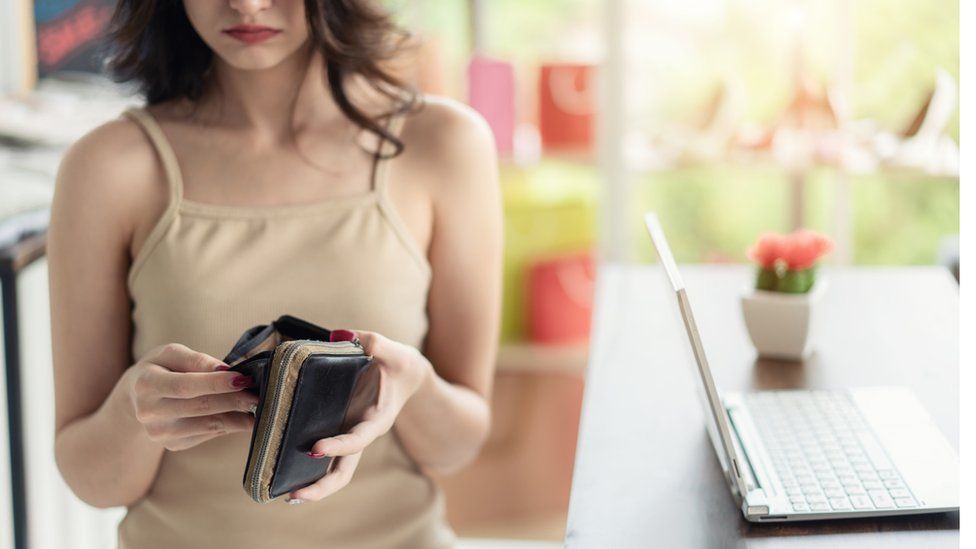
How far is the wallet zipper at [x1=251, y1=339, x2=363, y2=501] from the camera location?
0.86 m

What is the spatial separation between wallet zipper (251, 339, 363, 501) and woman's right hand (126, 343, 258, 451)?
48 millimetres

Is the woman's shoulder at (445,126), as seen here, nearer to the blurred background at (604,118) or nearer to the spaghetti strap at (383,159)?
the spaghetti strap at (383,159)

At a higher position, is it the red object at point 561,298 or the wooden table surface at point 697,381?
the wooden table surface at point 697,381

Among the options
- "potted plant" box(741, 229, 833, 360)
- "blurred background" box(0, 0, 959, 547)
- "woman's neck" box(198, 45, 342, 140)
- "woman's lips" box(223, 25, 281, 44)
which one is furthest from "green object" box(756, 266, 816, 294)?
"blurred background" box(0, 0, 959, 547)

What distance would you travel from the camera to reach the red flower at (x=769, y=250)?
4.44 ft

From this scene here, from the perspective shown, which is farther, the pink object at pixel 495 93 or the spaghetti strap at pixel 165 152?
the pink object at pixel 495 93

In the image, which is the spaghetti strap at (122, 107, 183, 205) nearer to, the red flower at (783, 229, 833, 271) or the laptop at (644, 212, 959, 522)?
the laptop at (644, 212, 959, 522)

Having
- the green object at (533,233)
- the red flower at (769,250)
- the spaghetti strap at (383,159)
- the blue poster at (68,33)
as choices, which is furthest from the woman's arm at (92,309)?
the green object at (533,233)

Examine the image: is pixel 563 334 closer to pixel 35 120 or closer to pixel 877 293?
pixel 877 293

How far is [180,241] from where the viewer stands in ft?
3.89

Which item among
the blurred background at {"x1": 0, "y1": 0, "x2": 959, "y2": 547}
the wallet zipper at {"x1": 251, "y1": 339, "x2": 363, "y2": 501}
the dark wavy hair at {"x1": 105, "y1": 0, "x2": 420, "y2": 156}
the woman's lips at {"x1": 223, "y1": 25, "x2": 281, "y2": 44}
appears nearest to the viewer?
the wallet zipper at {"x1": 251, "y1": 339, "x2": 363, "y2": 501}

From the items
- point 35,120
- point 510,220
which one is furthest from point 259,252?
point 510,220

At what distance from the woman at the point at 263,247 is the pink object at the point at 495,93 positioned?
1210 mm

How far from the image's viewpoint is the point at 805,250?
1337mm
